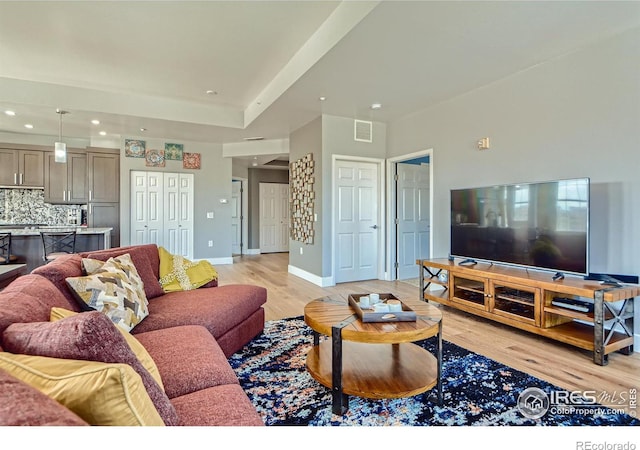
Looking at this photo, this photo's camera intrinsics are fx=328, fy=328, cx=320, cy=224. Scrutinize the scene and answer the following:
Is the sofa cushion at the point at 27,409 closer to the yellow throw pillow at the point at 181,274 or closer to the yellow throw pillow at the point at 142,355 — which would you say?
the yellow throw pillow at the point at 142,355

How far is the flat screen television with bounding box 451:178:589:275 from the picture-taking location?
8.77ft

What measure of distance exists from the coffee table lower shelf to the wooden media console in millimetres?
1265

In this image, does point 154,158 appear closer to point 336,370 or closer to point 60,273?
point 60,273

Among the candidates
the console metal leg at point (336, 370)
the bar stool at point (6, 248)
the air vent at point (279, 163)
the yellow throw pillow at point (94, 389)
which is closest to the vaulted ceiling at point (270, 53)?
the bar stool at point (6, 248)

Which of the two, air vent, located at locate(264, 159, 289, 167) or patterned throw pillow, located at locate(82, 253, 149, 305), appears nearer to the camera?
patterned throw pillow, located at locate(82, 253, 149, 305)

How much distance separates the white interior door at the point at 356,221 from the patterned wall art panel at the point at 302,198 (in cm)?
48

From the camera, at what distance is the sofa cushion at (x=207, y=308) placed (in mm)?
2068

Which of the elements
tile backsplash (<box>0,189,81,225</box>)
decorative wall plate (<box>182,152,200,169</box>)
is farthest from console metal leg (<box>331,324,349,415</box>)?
tile backsplash (<box>0,189,81,225</box>)

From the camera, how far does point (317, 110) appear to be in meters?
4.69

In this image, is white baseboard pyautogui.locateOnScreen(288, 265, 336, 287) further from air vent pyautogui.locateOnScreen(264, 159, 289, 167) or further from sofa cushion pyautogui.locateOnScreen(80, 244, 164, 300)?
air vent pyautogui.locateOnScreen(264, 159, 289, 167)

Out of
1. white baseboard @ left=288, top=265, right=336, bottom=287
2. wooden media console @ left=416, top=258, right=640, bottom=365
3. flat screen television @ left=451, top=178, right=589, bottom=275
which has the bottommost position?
white baseboard @ left=288, top=265, right=336, bottom=287

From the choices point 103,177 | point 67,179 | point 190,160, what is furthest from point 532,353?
point 67,179

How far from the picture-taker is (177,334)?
178 cm
